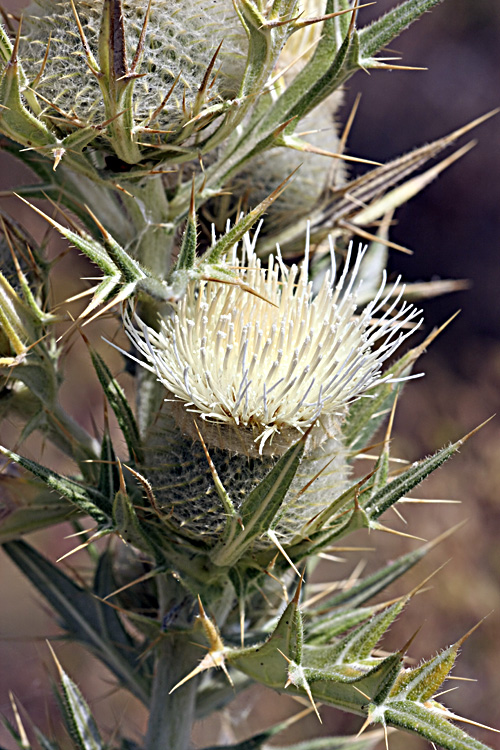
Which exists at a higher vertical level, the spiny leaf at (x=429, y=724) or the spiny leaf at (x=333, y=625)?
the spiny leaf at (x=429, y=724)

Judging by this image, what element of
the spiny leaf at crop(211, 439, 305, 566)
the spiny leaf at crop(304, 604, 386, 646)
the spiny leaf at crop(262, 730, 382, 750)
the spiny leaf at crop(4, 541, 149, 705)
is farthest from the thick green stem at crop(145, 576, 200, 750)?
the spiny leaf at crop(211, 439, 305, 566)

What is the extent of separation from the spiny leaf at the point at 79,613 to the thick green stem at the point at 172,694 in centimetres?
A: 17

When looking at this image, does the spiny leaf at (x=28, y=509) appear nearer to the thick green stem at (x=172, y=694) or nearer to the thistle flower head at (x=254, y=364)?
the thick green stem at (x=172, y=694)

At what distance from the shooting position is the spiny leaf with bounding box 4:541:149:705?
Answer: 2.33 m

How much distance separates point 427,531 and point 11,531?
560 centimetres

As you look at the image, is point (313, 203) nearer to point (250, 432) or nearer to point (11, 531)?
point (250, 432)

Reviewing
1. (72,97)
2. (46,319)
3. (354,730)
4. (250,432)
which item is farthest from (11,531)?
(354,730)

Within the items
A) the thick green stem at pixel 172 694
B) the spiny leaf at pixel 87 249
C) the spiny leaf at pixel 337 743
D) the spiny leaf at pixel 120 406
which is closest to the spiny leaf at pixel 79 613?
the thick green stem at pixel 172 694

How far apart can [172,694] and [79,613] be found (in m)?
0.42

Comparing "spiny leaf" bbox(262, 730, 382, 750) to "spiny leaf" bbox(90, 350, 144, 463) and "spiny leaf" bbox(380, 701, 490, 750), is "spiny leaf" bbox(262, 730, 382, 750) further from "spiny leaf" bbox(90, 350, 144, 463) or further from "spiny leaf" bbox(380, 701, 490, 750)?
"spiny leaf" bbox(90, 350, 144, 463)

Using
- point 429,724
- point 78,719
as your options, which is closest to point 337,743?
point 78,719

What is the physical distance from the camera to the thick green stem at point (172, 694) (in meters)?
2.16

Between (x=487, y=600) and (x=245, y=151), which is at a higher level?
(x=245, y=151)

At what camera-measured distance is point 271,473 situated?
1525mm
